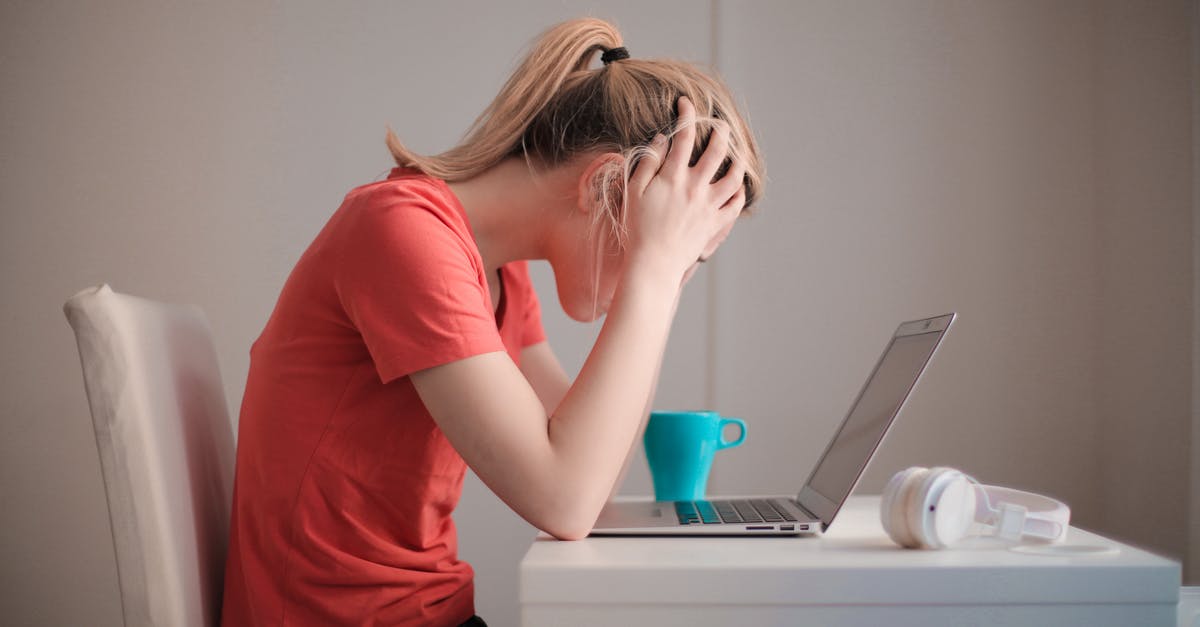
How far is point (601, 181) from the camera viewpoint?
2.96ft

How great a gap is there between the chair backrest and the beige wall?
1003 mm

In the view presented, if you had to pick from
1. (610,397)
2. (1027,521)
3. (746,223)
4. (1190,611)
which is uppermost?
(746,223)

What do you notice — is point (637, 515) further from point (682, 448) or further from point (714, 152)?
point (714, 152)

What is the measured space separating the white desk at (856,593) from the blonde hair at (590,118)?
0.38 m

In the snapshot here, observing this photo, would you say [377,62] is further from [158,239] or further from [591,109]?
[591,109]

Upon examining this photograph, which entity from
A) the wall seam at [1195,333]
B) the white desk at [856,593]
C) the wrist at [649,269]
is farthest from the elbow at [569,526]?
the wall seam at [1195,333]

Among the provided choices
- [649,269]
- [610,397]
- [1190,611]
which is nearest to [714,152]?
[649,269]

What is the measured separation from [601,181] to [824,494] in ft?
1.18

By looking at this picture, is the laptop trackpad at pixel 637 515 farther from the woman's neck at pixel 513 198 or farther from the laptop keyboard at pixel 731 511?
the woman's neck at pixel 513 198

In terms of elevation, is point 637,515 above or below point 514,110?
below

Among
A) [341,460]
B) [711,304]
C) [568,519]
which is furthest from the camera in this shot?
[711,304]

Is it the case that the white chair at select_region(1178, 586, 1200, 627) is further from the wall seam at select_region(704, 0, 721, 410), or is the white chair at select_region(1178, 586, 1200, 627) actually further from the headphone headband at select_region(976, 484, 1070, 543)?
the wall seam at select_region(704, 0, 721, 410)

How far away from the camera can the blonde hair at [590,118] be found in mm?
902

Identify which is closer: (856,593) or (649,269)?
(856,593)
